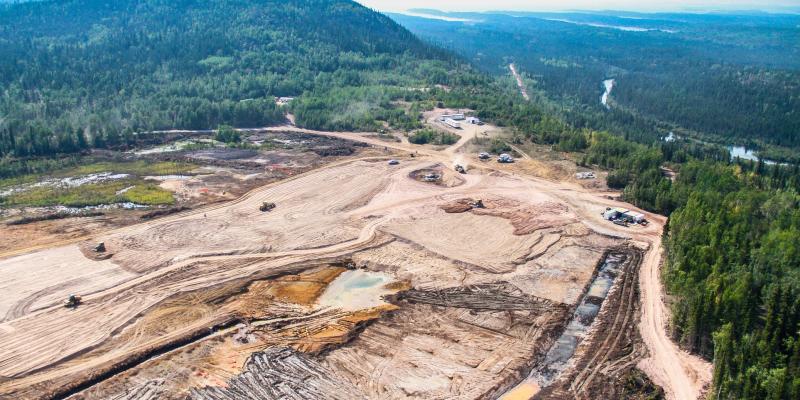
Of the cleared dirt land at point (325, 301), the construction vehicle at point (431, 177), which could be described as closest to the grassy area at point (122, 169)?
the cleared dirt land at point (325, 301)

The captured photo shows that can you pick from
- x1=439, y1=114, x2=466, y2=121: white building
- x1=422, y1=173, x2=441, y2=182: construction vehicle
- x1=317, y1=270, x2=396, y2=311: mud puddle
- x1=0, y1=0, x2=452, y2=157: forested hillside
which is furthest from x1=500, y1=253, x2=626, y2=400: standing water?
x1=0, y1=0, x2=452, y2=157: forested hillside

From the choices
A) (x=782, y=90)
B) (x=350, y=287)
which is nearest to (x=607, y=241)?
(x=350, y=287)

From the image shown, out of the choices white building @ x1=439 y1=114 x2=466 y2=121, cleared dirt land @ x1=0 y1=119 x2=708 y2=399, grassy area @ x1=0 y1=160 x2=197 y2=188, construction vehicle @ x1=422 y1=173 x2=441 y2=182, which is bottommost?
grassy area @ x1=0 y1=160 x2=197 y2=188

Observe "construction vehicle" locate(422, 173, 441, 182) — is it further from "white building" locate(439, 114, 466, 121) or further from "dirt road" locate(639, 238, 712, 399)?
"dirt road" locate(639, 238, 712, 399)

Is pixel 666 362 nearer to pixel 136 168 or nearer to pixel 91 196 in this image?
pixel 91 196

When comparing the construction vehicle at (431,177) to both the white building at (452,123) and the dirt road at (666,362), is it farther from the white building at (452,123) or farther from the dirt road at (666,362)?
the dirt road at (666,362)

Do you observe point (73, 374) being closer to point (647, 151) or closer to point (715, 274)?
point (715, 274)

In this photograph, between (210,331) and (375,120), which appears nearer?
(210,331)

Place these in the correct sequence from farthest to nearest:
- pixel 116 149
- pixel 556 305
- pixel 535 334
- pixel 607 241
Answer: pixel 116 149
pixel 607 241
pixel 556 305
pixel 535 334
